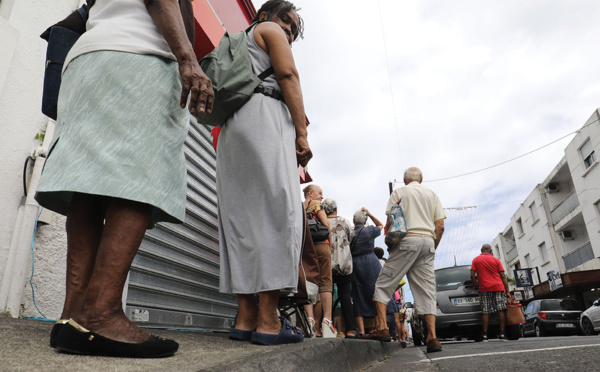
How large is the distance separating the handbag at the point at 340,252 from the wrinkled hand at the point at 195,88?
3.72m

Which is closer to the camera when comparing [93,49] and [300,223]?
[93,49]

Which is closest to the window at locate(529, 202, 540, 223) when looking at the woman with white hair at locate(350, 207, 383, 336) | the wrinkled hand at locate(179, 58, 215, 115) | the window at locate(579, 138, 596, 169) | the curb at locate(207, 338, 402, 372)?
the window at locate(579, 138, 596, 169)

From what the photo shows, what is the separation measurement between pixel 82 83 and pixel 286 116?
104 cm

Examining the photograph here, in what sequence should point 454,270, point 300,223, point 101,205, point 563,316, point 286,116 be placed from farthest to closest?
1. point 563,316
2. point 454,270
3. point 286,116
4. point 300,223
5. point 101,205

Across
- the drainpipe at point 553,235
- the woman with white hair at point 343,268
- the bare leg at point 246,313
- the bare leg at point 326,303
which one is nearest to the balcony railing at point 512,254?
the drainpipe at point 553,235

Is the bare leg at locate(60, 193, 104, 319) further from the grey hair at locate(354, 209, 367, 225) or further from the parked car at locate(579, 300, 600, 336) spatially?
the parked car at locate(579, 300, 600, 336)

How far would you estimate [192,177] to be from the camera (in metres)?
4.38

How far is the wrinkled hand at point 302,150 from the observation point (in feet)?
7.55

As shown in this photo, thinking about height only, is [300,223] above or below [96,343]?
above

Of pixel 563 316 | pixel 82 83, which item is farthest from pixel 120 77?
pixel 563 316

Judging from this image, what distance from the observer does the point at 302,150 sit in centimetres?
231

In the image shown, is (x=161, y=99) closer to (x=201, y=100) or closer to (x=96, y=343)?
(x=201, y=100)

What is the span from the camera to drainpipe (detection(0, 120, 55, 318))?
2.53 m

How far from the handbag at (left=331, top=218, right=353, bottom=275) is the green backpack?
305cm
